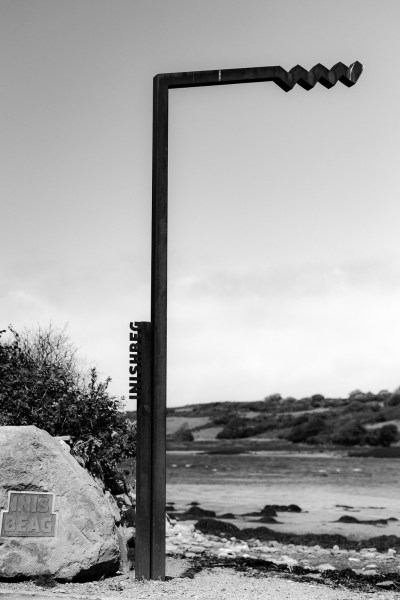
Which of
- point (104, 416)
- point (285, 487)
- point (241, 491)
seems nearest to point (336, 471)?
point (285, 487)

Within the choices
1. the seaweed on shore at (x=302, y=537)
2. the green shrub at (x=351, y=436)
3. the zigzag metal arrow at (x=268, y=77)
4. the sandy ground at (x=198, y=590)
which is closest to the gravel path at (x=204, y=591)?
the sandy ground at (x=198, y=590)

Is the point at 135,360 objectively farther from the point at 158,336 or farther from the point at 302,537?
the point at 302,537

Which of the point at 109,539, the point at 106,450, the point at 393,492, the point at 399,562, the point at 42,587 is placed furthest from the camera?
the point at 393,492

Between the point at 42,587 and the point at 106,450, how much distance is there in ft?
8.65

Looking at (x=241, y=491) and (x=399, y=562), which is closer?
(x=399, y=562)

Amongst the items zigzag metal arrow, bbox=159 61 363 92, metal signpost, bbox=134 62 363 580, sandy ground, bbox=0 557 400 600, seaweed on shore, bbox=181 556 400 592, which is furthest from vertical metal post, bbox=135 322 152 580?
zigzag metal arrow, bbox=159 61 363 92

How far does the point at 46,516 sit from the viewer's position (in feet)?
29.7

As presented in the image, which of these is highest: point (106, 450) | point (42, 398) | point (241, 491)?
point (42, 398)

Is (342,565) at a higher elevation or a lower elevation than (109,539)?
lower

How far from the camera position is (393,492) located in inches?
1437

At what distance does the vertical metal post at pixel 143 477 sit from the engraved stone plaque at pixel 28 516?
3.53ft

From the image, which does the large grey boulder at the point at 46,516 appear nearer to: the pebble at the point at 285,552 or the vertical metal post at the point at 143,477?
the vertical metal post at the point at 143,477

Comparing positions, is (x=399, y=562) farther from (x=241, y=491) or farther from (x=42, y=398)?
(x=241, y=491)

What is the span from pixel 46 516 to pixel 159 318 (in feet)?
9.23
